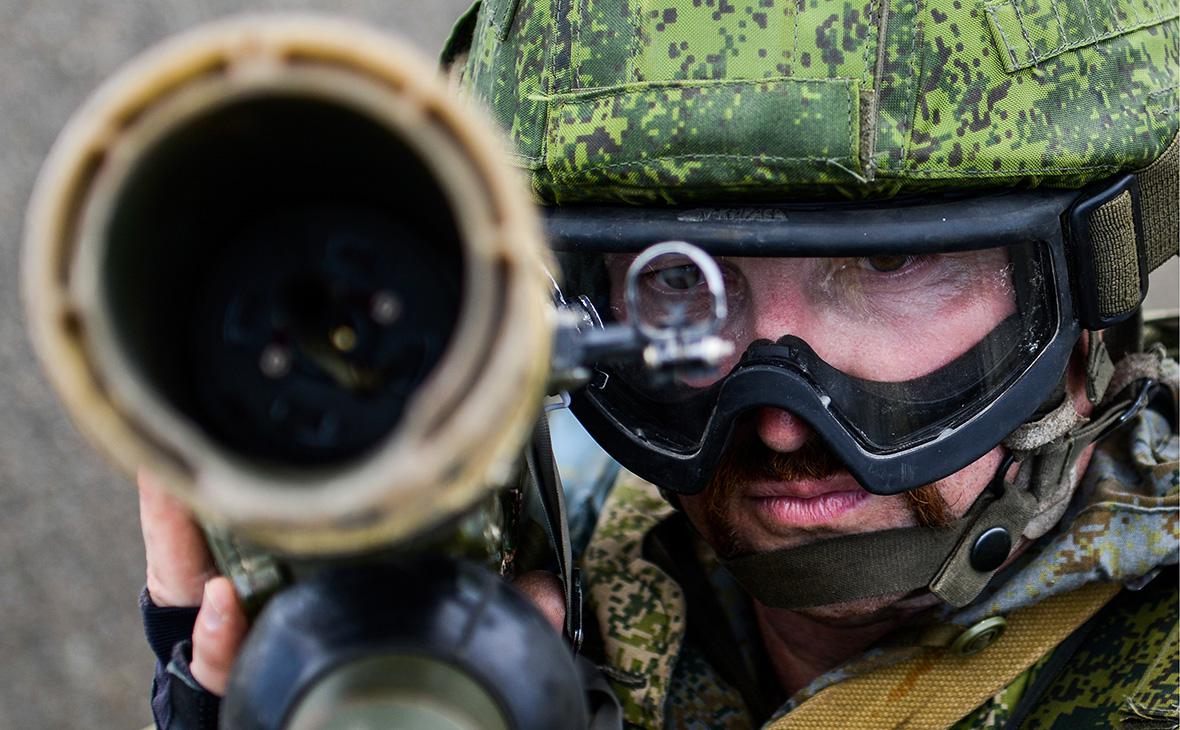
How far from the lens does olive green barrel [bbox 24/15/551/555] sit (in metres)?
0.75

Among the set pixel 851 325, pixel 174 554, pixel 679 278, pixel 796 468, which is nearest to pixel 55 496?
pixel 174 554

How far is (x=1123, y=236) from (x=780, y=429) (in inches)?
22.8

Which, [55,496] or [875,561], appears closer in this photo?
[875,561]

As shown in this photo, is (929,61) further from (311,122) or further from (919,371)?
(311,122)

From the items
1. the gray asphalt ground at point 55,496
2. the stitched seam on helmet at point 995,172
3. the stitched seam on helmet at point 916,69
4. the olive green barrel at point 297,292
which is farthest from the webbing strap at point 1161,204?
the gray asphalt ground at point 55,496

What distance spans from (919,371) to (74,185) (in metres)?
1.30

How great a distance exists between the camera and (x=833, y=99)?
5.49 feet

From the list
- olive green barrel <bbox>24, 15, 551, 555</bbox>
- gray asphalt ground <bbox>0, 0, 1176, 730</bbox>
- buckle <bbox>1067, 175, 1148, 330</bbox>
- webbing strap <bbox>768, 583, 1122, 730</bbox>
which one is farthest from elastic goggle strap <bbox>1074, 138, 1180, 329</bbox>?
gray asphalt ground <bbox>0, 0, 1176, 730</bbox>

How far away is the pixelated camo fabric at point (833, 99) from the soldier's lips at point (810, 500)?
0.44 metres

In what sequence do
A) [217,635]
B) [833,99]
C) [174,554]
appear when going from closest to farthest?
[217,635] < [174,554] < [833,99]

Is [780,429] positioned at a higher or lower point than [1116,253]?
lower

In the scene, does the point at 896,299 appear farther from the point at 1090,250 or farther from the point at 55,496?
the point at 55,496

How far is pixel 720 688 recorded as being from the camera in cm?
220

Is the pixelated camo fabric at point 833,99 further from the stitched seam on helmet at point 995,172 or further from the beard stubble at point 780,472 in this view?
the beard stubble at point 780,472
